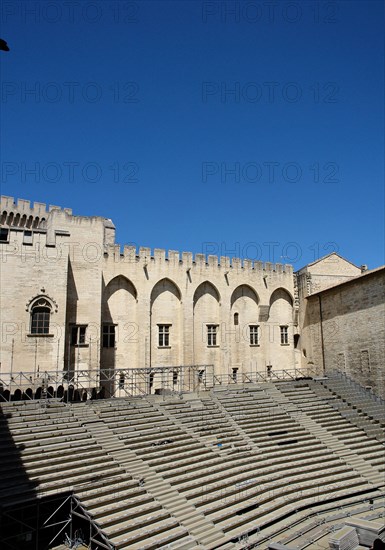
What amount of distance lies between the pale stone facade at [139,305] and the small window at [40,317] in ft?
0.15

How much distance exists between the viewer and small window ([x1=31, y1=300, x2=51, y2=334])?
20.0 metres

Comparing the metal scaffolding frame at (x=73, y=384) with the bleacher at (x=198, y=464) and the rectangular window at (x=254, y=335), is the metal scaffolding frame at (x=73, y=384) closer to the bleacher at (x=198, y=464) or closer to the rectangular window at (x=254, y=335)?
the bleacher at (x=198, y=464)

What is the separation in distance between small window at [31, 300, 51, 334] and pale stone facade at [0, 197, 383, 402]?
0.15ft

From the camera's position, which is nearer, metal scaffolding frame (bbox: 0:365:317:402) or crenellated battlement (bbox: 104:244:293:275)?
metal scaffolding frame (bbox: 0:365:317:402)

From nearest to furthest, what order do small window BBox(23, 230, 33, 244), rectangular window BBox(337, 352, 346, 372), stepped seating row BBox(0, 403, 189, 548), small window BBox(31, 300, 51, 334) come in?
stepped seating row BBox(0, 403, 189, 548) < small window BBox(31, 300, 51, 334) < small window BBox(23, 230, 33, 244) < rectangular window BBox(337, 352, 346, 372)

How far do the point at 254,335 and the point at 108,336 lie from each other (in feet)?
36.5

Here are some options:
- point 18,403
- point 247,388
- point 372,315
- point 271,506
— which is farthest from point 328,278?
point 18,403

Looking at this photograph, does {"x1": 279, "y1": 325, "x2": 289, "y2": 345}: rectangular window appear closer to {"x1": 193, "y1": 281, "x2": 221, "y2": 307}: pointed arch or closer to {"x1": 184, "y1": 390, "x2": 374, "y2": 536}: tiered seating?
{"x1": 193, "y1": 281, "x2": 221, "y2": 307}: pointed arch

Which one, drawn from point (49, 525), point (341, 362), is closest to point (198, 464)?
point (49, 525)

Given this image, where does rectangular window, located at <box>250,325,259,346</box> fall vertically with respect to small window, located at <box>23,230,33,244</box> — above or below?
below

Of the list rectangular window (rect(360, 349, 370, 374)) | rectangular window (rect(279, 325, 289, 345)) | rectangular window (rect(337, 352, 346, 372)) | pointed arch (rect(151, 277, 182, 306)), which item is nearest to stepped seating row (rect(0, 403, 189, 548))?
pointed arch (rect(151, 277, 182, 306))

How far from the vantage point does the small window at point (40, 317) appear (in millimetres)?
20047

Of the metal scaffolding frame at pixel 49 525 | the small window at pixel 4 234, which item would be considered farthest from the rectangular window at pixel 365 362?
the small window at pixel 4 234

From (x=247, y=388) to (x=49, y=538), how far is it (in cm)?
1348
